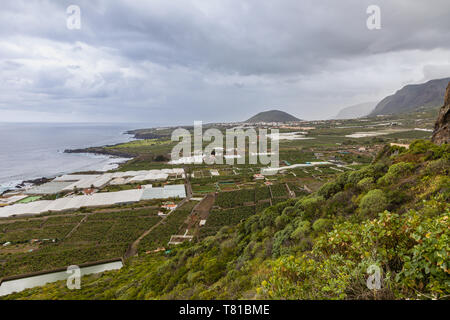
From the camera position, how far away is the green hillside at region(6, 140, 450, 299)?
3207 mm

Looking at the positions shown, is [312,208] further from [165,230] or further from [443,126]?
[165,230]

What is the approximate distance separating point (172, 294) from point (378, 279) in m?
10.9

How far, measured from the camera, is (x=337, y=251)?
4.84 meters

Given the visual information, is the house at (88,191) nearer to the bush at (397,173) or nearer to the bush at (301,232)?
the bush at (301,232)

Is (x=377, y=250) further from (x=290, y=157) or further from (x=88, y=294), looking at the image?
(x=290, y=157)

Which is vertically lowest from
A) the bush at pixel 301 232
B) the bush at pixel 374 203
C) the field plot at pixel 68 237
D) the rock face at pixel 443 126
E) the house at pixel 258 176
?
the field plot at pixel 68 237

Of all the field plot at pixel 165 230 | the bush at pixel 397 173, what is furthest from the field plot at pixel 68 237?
the bush at pixel 397 173

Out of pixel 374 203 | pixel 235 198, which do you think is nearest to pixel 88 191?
pixel 235 198

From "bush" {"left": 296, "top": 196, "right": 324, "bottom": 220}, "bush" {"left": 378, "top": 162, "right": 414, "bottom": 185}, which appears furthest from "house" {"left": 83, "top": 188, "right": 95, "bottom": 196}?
"bush" {"left": 378, "top": 162, "right": 414, "bottom": 185}

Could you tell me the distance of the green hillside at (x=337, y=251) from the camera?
3.21 m

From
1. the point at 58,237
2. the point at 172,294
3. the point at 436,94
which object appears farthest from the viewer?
the point at 436,94

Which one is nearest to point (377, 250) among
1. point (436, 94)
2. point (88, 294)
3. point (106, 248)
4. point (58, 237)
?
point (88, 294)
